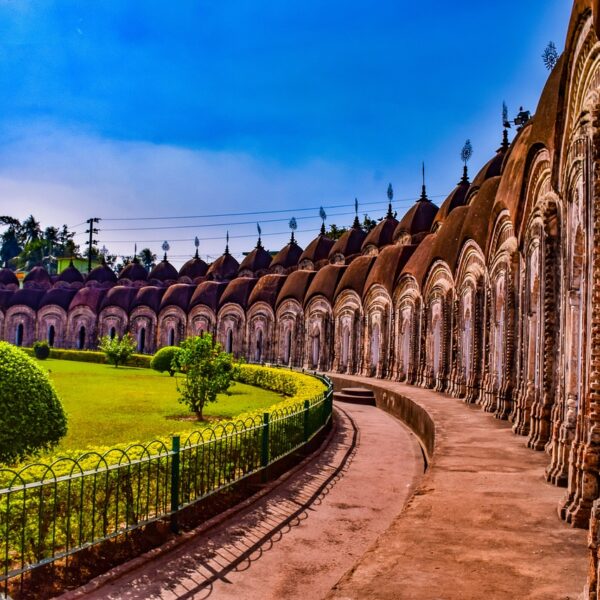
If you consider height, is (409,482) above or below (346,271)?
below

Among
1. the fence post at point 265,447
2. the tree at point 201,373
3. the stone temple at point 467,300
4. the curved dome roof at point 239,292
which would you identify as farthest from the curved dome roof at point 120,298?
the fence post at point 265,447

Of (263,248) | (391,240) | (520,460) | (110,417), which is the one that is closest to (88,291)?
(263,248)

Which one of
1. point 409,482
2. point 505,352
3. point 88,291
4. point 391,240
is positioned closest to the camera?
point 409,482

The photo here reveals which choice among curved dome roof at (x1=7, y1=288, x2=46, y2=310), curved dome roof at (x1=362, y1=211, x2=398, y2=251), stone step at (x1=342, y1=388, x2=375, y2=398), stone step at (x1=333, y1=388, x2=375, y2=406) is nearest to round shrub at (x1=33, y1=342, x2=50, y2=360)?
curved dome roof at (x1=7, y1=288, x2=46, y2=310)

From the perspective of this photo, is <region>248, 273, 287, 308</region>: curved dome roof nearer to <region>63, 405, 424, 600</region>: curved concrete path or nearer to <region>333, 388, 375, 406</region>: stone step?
<region>333, 388, 375, 406</region>: stone step

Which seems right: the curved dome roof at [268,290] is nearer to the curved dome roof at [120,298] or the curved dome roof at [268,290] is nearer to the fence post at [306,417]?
the curved dome roof at [120,298]

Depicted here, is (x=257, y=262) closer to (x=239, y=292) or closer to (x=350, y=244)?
(x=350, y=244)

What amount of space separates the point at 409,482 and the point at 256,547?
13.0ft

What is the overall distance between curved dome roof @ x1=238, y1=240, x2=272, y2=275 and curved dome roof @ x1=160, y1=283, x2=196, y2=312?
21.3 feet

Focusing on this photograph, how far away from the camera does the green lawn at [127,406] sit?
11.3 meters

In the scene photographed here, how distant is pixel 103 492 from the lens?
5.71m

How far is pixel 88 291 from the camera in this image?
42.2 meters

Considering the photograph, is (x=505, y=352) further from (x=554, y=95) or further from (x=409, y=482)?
(x=554, y=95)

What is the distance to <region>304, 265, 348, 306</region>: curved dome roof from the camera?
28547 millimetres
